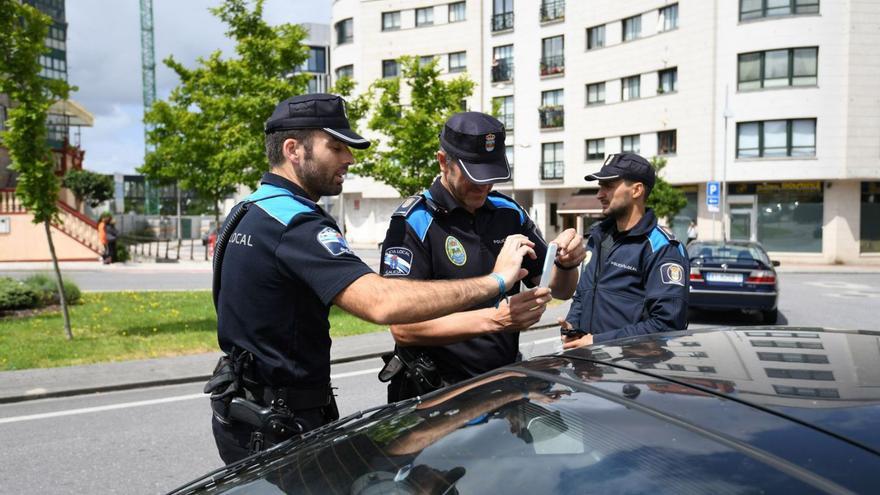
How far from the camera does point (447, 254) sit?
2863mm

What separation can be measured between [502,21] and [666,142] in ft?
52.3

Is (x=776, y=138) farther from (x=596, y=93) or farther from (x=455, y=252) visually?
(x=455, y=252)

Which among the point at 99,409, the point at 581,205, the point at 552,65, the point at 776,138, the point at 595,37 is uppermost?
the point at 595,37

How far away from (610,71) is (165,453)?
121 ft

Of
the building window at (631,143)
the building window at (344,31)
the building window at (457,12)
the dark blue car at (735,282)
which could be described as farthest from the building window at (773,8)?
the building window at (344,31)

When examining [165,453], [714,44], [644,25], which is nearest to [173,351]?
[165,453]

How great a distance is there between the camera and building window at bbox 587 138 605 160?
3944cm

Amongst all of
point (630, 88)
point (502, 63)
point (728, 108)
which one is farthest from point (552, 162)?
point (728, 108)

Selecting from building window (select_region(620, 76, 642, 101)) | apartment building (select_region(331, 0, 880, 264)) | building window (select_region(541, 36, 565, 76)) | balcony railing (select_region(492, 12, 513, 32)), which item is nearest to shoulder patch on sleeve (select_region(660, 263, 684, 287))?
apartment building (select_region(331, 0, 880, 264))

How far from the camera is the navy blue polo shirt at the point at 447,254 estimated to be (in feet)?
9.27

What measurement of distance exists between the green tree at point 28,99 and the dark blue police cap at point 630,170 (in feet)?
28.2

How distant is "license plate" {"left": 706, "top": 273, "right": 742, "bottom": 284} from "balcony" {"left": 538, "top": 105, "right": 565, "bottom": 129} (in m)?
32.0

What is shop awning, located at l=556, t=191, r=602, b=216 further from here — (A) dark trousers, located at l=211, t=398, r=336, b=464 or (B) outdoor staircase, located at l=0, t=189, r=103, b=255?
(A) dark trousers, located at l=211, t=398, r=336, b=464

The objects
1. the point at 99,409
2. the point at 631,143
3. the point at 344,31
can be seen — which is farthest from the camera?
the point at 344,31
